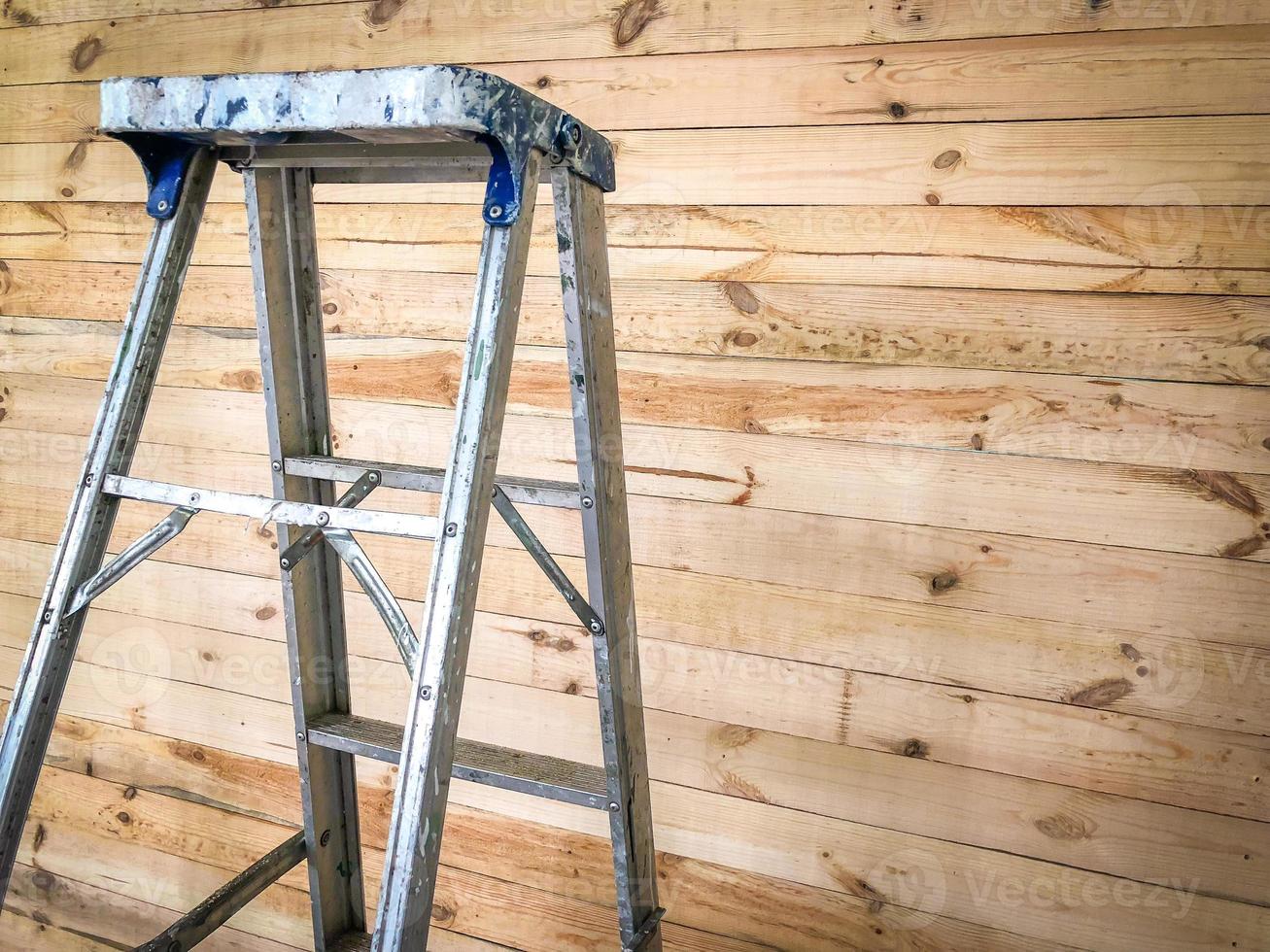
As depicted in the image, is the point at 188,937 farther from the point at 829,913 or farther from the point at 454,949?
the point at 829,913

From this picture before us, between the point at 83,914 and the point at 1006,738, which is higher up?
the point at 1006,738

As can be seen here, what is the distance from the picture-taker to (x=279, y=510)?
996mm

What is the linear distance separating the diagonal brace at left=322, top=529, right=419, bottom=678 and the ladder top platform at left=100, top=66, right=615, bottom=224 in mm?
362

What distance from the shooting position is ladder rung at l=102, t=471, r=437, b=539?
3.10ft

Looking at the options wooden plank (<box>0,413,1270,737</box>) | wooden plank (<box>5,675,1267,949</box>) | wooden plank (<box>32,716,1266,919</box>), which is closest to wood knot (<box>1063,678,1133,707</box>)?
wooden plank (<box>0,413,1270,737</box>)

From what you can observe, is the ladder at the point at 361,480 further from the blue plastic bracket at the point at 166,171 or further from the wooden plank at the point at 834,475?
the wooden plank at the point at 834,475

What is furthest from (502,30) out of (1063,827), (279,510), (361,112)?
(1063,827)

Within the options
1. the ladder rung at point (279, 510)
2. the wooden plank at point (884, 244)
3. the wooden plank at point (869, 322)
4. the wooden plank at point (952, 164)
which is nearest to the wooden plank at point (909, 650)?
the wooden plank at point (869, 322)

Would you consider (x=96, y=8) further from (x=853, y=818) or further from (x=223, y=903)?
(x=853, y=818)

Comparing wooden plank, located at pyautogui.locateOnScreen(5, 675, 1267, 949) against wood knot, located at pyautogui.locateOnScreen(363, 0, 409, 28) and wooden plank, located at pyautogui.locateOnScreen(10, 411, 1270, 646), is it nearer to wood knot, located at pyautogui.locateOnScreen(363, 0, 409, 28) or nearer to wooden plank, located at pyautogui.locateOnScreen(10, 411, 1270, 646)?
wooden plank, located at pyautogui.locateOnScreen(10, 411, 1270, 646)

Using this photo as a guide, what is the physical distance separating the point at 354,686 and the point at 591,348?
3.25ft

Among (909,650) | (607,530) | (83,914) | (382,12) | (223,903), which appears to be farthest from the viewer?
(83,914)

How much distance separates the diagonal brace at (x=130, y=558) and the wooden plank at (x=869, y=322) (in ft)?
2.18

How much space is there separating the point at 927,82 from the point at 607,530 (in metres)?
0.78
